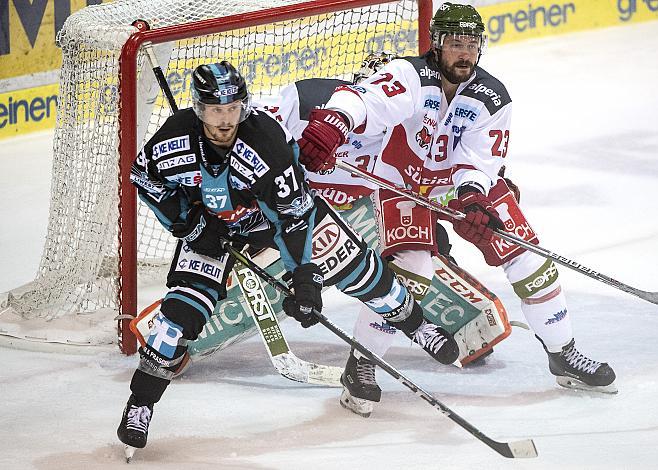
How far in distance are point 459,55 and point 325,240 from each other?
74 centimetres

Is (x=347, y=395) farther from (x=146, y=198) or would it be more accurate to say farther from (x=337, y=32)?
(x=337, y=32)

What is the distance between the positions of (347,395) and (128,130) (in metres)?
1.17

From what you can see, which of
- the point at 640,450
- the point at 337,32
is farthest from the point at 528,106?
the point at 640,450

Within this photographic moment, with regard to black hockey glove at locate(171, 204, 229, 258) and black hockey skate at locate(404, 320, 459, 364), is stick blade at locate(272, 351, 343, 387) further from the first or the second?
black hockey glove at locate(171, 204, 229, 258)

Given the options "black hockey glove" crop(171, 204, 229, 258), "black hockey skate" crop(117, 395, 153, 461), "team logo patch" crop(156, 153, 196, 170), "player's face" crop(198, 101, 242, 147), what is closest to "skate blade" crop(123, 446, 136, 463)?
"black hockey skate" crop(117, 395, 153, 461)

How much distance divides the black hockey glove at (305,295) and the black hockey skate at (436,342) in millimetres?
688

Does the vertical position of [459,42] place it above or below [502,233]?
above

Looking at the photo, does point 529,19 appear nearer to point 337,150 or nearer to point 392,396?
point 337,150


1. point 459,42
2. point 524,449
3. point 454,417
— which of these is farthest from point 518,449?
point 459,42

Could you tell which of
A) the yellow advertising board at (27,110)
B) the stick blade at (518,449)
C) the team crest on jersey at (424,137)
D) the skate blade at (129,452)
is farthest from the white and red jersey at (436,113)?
the yellow advertising board at (27,110)

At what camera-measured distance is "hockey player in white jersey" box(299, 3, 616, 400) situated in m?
4.18

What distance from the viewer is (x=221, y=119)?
356 cm

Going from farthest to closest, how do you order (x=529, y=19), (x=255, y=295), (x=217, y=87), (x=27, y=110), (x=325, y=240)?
(x=529, y=19) < (x=27, y=110) < (x=255, y=295) < (x=325, y=240) < (x=217, y=87)

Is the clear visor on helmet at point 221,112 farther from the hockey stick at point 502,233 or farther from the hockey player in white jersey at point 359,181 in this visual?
the hockey player in white jersey at point 359,181
